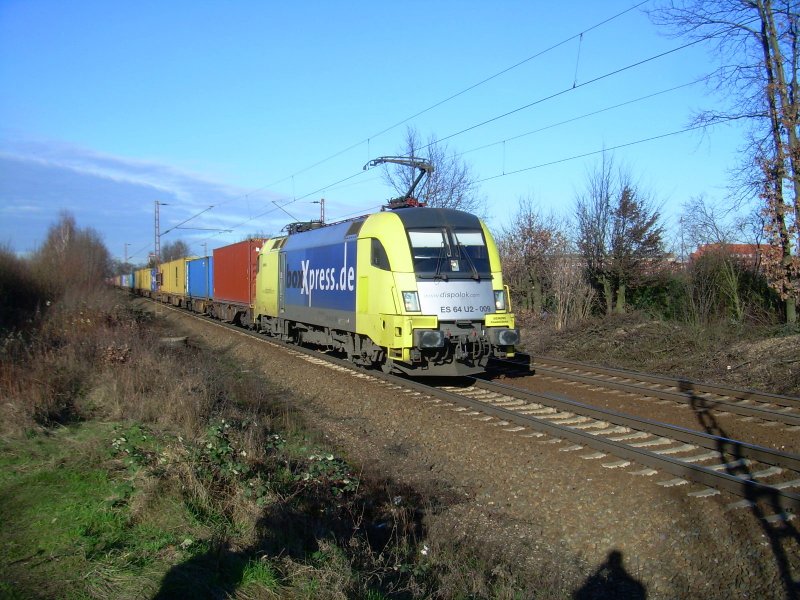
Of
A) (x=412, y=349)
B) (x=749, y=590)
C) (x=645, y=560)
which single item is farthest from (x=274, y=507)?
(x=412, y=349)

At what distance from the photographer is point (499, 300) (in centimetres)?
1143

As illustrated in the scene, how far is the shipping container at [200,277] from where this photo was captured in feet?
106

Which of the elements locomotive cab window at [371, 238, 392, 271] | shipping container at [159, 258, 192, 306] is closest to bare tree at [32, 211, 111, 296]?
shipping container at [159, 258, 192, 306]

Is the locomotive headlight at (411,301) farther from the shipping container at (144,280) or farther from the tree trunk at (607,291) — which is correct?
Answer: the shipping container at (144,280)

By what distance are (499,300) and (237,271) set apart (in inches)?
666

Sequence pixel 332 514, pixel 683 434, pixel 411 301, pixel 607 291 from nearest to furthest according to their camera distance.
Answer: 1. pixel 332 514
2. pixel 683 434
3. pixel 411 301
4. pixel 607 291

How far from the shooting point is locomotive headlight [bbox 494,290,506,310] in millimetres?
11375

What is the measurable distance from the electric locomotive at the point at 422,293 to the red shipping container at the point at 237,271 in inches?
448

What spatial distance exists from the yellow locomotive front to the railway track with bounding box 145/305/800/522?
2.61ft

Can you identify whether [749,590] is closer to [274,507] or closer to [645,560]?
[645,560]

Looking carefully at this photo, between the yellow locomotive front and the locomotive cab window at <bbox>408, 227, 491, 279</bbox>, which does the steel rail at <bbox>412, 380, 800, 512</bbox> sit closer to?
the yellow locomotive front

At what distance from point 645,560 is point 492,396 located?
590 cm

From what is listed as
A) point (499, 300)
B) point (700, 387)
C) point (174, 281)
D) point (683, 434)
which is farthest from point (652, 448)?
point (174, 281)

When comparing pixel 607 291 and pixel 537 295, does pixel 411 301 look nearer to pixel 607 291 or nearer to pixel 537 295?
pixel 607 291
